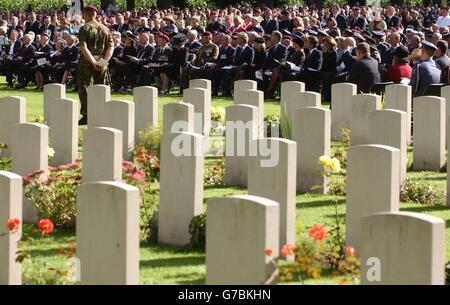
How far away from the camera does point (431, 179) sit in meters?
13.4

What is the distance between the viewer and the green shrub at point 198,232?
9.68 metres

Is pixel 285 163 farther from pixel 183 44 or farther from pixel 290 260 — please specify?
pixel 183 44

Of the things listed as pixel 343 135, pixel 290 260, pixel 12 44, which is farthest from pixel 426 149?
pixel 12 44

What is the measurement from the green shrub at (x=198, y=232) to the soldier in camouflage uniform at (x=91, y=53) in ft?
27.9

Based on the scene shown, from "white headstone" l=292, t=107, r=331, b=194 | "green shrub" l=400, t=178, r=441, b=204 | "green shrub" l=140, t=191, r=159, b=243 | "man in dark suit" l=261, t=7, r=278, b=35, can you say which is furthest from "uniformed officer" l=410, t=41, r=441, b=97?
"man in dark suit" l=261, t=7, r=278, b=35

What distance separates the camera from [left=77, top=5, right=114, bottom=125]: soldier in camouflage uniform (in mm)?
18016

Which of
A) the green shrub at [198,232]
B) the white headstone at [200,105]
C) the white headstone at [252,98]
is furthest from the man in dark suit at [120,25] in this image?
the green shrub at [198,232]

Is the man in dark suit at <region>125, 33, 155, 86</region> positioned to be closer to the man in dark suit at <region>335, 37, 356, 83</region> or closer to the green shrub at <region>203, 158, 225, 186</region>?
the man in dark suit at <region>335, 37, 356, 83</region>

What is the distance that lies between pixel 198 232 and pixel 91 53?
8.98 m

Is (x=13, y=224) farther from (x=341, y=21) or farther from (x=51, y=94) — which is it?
(x=341, y=21)

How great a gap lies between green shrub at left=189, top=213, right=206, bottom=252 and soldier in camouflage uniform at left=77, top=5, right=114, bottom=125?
851 cm

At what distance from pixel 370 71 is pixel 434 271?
12.2 meters

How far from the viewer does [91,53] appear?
1823 cm

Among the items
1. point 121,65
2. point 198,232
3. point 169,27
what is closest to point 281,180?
point 198,232
